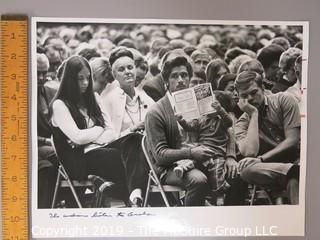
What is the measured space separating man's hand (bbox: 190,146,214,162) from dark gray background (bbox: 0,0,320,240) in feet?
0.92

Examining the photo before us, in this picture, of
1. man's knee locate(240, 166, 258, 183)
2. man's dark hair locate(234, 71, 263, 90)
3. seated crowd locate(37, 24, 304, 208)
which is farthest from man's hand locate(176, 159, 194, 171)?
man's dark hair locate(234, 71, 263, 90)

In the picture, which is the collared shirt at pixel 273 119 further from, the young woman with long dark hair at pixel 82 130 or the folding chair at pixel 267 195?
the young woman with long dark hair at pixel 82 130

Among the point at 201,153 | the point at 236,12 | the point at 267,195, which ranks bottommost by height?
the point at 267,195

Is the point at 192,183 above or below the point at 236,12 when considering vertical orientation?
below

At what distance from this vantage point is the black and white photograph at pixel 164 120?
1.32 meters

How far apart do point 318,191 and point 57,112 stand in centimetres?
75

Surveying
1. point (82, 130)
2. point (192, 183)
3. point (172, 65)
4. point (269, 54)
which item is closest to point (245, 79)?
point (269, 54)

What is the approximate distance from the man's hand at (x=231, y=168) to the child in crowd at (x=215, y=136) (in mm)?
11

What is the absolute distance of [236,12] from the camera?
4.39ft

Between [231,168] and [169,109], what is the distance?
0.24m

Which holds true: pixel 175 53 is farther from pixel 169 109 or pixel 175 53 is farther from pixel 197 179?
pixel 197 179

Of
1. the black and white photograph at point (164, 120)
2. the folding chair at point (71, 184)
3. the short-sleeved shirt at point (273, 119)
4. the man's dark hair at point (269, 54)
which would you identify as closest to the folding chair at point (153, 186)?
the black and white photograph at point (164, 120)

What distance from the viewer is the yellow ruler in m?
1.30

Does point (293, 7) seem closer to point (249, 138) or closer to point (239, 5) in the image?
point (239, 5)
